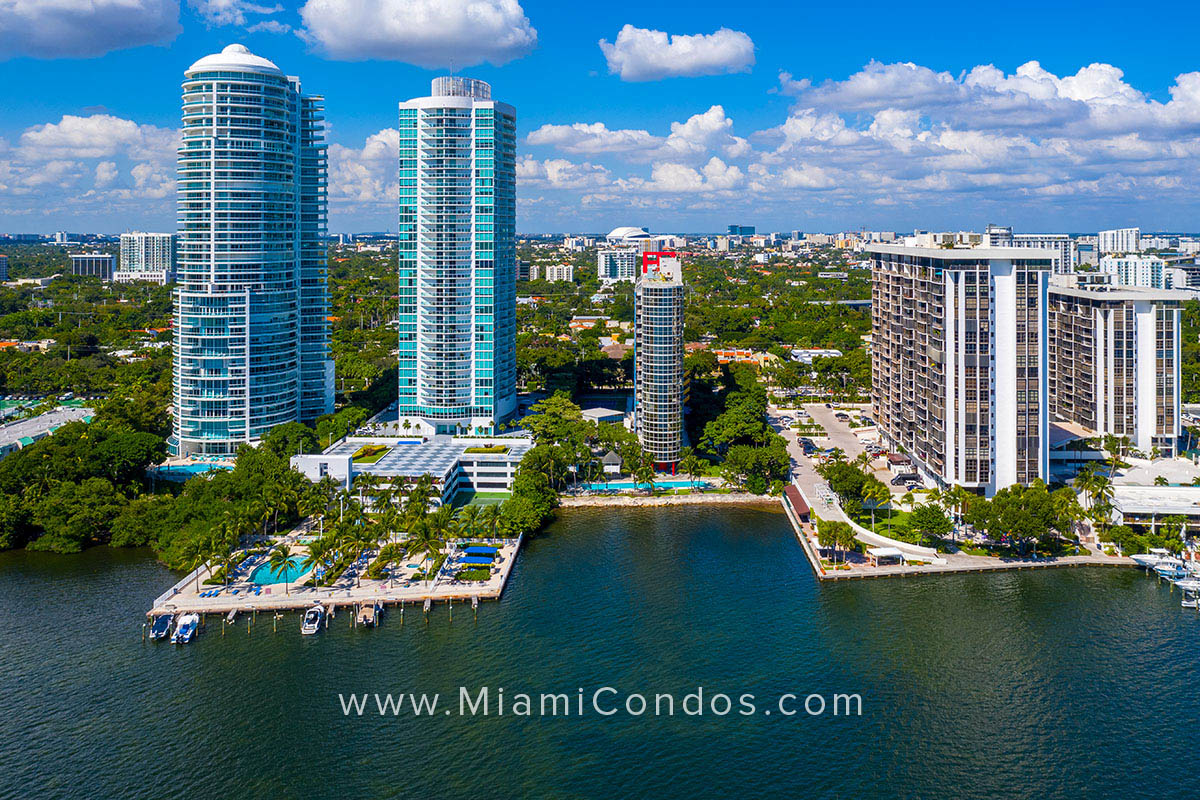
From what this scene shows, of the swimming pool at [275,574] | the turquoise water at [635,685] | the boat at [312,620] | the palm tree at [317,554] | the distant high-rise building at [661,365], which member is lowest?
the turquoise water at [635,685]

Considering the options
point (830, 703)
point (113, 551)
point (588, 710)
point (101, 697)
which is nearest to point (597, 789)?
point (588, 710)

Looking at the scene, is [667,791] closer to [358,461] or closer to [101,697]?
[101,697]

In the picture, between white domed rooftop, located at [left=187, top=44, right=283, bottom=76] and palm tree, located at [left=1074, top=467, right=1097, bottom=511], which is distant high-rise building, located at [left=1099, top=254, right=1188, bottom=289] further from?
white domed rooftop, located at [left=187, top=44, right=283, bottom=76]

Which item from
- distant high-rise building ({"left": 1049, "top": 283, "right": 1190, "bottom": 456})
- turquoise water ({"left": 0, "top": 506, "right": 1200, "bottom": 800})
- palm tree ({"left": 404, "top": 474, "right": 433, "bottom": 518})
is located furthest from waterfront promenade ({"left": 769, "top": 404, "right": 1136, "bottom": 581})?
palm tree ({"left": 404, "top": 474, "right": 433, "bottom": 518})

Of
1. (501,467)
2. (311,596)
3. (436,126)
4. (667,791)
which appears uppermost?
(436,126)

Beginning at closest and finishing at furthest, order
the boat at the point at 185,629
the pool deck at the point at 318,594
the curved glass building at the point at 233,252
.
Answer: the boat at the point at 185,629 → the pool deck at the point at 318,594 → the curved glass building at the point at 233,252

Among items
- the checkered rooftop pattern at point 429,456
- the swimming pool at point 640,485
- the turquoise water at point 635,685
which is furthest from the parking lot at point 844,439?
the checkered rooftop pattern at point 429,456

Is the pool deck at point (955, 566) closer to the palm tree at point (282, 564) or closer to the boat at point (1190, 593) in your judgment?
the boat at point (1190, 593)
